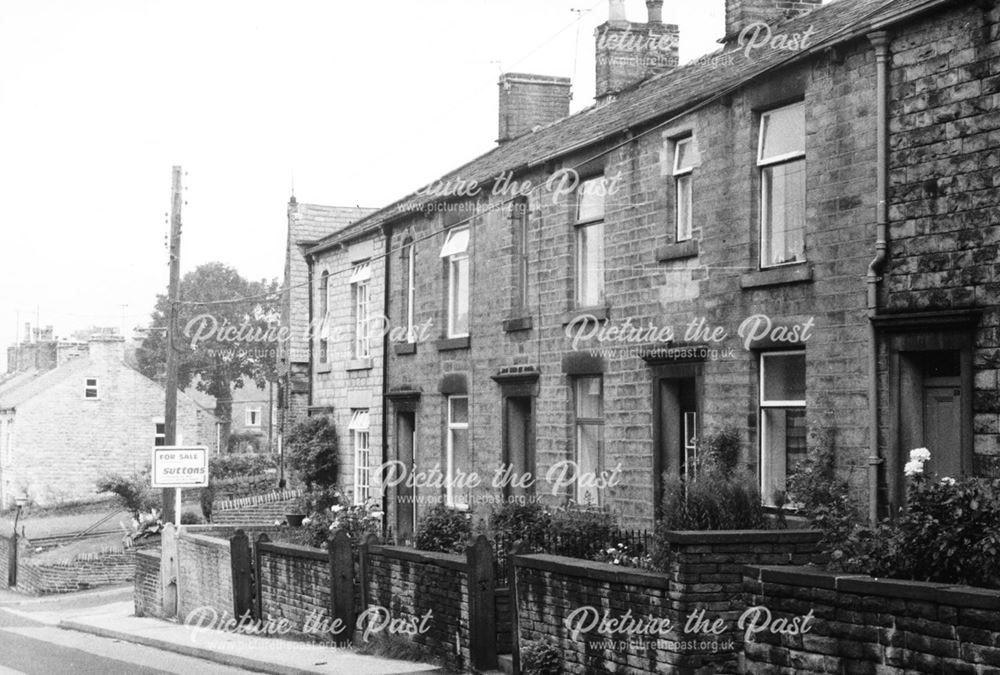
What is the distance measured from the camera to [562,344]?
2011 centimetres

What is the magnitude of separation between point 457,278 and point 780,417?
10.1m

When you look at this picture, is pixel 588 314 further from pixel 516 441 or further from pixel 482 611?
pixel 482 611

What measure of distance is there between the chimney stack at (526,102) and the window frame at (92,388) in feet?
120

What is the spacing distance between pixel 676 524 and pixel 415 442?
13568mm

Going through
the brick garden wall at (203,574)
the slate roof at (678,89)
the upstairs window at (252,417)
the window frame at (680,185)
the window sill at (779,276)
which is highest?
the slate roof at (678,89)

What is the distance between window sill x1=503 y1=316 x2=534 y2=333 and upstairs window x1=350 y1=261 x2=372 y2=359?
22.5 ft

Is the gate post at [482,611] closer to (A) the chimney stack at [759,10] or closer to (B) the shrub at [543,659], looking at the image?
(B) the shrub at [543,659]

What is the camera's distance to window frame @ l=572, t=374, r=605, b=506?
1920cm

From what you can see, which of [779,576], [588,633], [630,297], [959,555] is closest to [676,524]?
[588,633]

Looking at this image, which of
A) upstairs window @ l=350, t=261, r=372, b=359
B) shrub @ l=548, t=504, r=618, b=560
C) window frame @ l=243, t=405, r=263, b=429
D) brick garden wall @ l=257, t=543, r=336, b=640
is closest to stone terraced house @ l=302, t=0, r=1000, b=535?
shrub @ l=548, t=504, r=618, b=560

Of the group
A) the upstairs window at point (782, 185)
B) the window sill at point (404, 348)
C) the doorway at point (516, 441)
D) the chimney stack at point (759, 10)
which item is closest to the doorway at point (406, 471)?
the window sill at point (404, 348)

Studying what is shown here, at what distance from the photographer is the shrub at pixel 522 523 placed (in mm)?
17406

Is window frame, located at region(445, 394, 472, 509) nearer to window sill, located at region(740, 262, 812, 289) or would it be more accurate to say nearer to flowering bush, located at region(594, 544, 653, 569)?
flowering bush, located at region(594, 544, 653, 569)

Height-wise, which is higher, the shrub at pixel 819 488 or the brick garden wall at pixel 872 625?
the shrub at pixel 819 488
